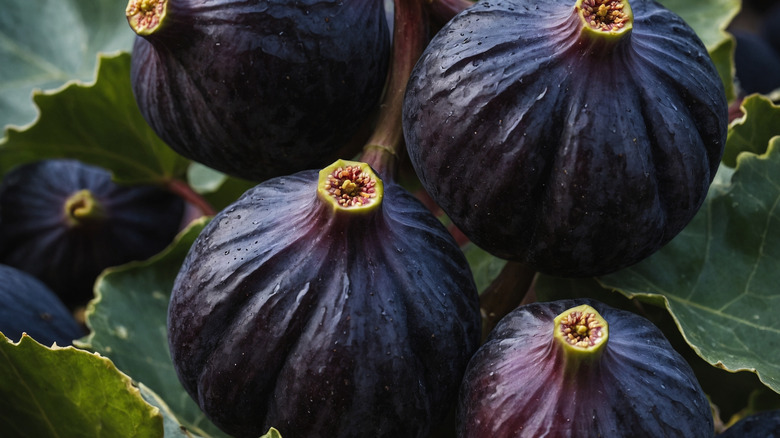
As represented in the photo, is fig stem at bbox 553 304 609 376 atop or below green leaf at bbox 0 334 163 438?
atop

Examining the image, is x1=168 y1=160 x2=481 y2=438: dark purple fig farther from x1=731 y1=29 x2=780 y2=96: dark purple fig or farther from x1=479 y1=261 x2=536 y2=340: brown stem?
x1=731 y1=29 x2=780 y2=96: dark purple fig

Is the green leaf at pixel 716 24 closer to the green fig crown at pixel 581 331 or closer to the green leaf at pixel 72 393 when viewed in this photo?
the green fig crown at pixel 581 331

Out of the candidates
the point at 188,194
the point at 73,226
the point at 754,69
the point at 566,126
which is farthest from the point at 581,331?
the point at 754,69

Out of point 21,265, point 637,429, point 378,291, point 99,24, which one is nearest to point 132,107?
point 21,265

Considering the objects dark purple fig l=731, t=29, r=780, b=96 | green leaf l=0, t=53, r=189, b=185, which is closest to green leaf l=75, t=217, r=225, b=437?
green leaf l=0, t=53, r=189, b=185

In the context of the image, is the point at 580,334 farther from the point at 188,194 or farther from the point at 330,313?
the point at 188,194

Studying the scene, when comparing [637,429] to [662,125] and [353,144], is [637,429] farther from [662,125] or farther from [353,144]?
[353,144]

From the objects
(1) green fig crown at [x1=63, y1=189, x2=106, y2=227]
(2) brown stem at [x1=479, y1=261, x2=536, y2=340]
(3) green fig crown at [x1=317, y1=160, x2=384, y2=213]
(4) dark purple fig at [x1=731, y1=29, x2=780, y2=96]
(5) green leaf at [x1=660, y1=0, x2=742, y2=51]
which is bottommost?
(4) dark purple fig at [x1=731, y1=29, x2=780, y2=96]
